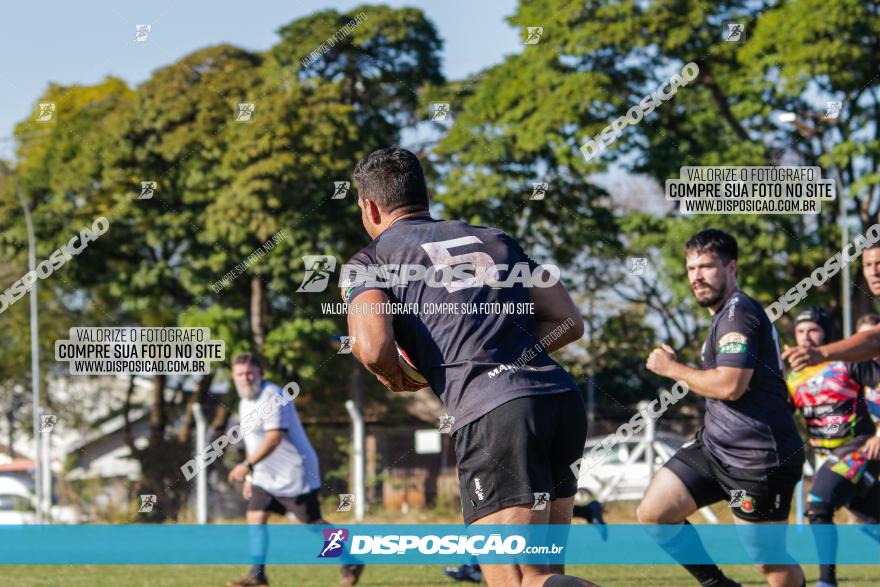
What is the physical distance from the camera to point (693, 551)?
664 centimetres

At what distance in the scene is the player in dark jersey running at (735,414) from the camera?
6.07 m

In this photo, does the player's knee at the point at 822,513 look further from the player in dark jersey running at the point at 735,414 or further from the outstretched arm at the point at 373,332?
the outstretched arm at the point at 373,332

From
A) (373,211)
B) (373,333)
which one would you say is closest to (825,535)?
(373,211)

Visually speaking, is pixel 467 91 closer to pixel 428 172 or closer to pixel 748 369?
pixel 428 172

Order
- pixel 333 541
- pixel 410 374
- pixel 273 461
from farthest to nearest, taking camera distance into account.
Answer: pixel 273 461
pixel 333 541
pixel 410 374

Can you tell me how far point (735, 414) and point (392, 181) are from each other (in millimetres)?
2882

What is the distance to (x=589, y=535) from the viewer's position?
9.15m

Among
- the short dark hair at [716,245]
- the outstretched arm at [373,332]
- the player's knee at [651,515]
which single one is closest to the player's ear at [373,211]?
the outstretched arm at [373,332]

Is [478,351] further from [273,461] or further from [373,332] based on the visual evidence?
[273,461]

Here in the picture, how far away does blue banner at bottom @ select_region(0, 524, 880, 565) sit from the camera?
14.4ft

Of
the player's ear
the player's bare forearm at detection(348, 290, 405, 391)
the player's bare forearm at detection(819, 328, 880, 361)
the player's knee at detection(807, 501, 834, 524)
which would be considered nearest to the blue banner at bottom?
the player's knee at detection(807, 501, 834, 524)

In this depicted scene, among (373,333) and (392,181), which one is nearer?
(373,333)

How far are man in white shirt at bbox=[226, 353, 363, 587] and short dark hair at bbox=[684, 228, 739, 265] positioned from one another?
406 cm

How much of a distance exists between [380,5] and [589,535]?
20916mm
